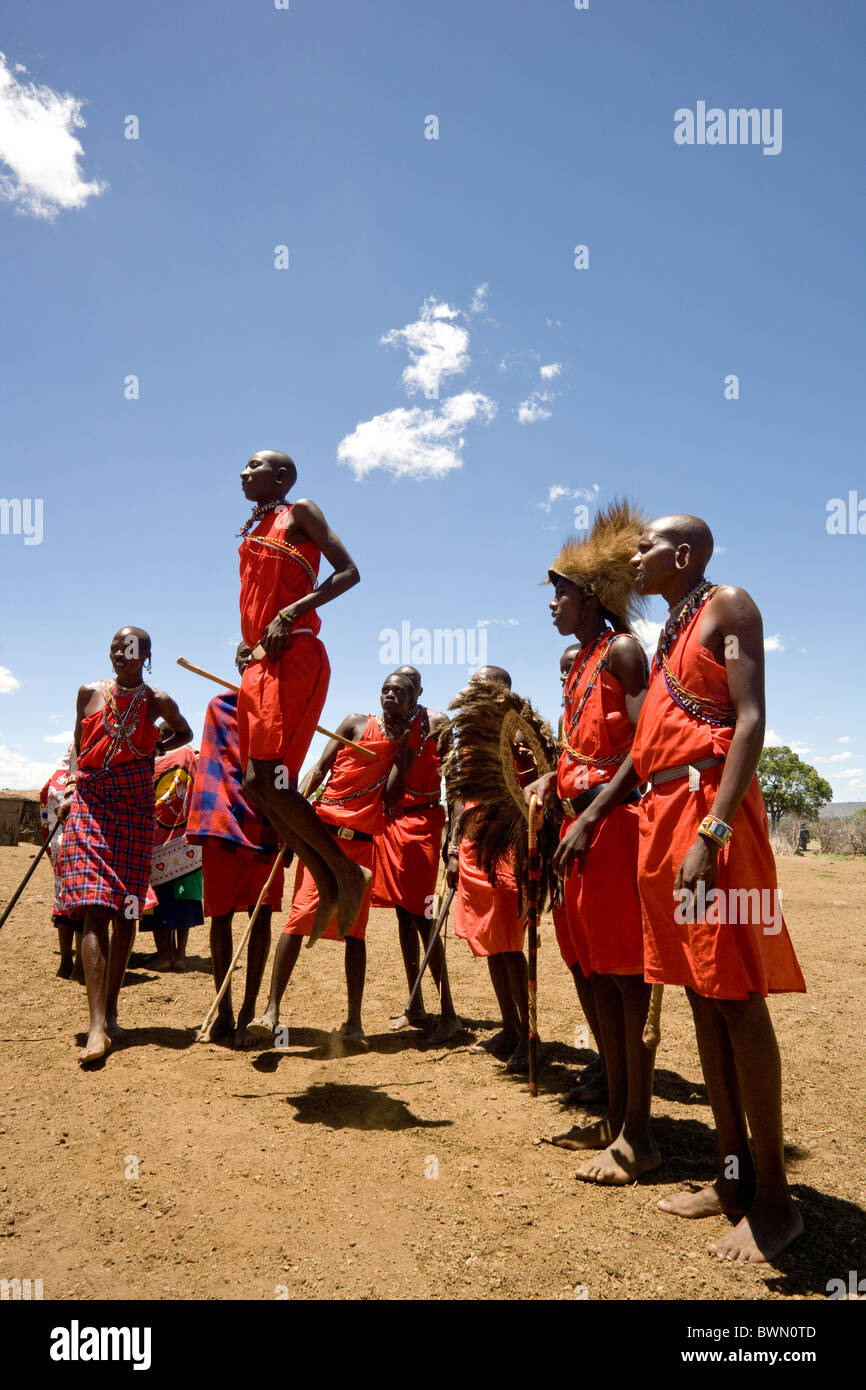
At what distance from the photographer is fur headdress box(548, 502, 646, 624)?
4.05 m

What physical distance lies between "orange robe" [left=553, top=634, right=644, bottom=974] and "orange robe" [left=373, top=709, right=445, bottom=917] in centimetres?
262

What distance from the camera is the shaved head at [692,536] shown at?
3342 millimetres

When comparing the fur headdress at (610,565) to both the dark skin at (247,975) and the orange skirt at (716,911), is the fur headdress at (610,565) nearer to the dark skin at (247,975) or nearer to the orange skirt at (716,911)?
the orange skirt at (716,911)

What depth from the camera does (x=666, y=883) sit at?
10.0 feet

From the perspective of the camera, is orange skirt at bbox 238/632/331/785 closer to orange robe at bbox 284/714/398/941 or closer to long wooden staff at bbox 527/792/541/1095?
long wooden staff at bbox 527/792/541/1095

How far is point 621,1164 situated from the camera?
3.41 meters

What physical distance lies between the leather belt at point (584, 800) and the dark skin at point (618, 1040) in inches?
5.9

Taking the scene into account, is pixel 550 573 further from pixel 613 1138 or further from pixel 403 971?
pixel 403 971

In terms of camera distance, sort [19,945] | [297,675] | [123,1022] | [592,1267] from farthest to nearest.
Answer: [19,945] < [123,1022] < [297,675] < [592,1267]

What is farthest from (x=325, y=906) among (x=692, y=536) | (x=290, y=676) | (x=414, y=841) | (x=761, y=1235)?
(x=692, y=536)

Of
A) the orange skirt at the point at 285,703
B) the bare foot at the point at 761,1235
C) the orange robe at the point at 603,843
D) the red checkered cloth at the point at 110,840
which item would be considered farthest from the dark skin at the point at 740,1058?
the red checkered cloth at the point at 110,840

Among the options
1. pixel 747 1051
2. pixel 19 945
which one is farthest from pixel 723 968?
pixel 19 945

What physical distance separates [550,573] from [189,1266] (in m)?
3.19

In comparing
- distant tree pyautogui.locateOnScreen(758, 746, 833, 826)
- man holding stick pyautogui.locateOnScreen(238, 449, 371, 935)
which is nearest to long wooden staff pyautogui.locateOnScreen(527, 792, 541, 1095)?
man holding stick pyautogui.locateOnScreen(238, 449, 371, 935)
